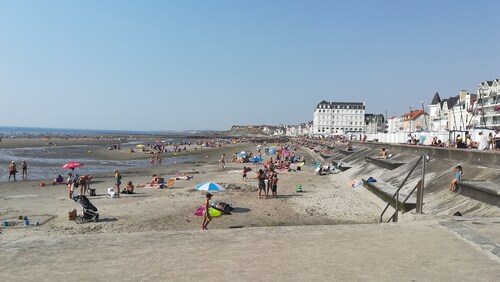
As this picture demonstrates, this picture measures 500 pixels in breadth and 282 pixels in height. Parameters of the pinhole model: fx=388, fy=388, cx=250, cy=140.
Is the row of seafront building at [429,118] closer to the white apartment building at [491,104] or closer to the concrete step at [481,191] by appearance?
the white apartment building at [491,104]

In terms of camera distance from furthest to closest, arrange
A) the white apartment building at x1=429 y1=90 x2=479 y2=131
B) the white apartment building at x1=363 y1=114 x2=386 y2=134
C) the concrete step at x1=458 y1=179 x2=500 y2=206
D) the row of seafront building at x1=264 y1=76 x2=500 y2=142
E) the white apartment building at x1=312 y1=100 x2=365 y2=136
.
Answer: the white apartment building at x1=312 y1=100 x2=365 y2=136 → the white apartment building at x1=363 y1=114 x2=386 y2=134 → the white apartment building at x1=429 y1=90 x2=479 y2=131 → the row of seafront building at x1=264 y1=76 x2=500 y2=142 → the concrete step at x1=458 y1=179 x2=500 y2=206

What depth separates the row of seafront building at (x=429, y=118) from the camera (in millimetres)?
53844

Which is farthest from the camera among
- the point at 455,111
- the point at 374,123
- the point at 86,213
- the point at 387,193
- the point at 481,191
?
the point at 374,123

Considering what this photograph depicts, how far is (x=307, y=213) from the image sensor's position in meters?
14.7

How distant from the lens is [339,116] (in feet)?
513

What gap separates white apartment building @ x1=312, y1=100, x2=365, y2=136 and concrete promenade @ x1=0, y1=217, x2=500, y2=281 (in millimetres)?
149406

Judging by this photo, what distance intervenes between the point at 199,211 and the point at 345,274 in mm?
9044

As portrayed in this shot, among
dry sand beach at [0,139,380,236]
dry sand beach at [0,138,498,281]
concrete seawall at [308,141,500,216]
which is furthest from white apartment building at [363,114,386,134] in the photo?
dry sand beach at [0,138,498,281]

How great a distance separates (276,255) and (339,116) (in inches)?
6084

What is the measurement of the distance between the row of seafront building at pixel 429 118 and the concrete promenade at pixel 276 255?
2532 cm

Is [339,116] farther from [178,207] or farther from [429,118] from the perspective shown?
[178,207]

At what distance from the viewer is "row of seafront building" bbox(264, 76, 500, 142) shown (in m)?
53.8

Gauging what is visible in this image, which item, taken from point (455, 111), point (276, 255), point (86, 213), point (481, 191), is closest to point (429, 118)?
point (455, 111)

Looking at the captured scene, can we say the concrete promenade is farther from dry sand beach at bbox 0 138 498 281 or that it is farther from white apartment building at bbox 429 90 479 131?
white apartment building at bbox 429 90 479 131
